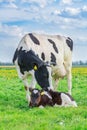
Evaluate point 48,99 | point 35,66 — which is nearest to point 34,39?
point 35,66

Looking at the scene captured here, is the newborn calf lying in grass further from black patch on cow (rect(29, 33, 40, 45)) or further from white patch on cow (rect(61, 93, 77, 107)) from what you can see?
black patch on cow (rect(29, 33, 40, 45))

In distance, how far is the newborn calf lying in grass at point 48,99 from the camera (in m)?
14.1

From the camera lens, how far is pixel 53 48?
18.6 meters

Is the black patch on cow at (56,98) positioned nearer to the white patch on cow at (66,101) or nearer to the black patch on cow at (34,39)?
the white patch on cow at (66,101)

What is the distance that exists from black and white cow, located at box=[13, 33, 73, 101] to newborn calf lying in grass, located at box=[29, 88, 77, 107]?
56.2 inches

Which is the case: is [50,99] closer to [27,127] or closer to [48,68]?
[48,68]

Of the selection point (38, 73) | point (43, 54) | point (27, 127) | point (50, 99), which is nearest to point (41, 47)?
point (43, 54)

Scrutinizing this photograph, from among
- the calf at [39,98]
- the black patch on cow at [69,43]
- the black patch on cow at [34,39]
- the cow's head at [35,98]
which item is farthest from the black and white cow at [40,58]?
the cow's head at [35,98]

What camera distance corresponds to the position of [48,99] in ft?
47.8

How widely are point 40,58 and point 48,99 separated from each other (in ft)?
8.88

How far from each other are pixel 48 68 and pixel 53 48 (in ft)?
6.71

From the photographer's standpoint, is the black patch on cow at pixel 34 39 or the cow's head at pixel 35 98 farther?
the black patch on cow at pixel 34 39

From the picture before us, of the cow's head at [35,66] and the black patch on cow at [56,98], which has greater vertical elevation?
the cow's head at [35,66]

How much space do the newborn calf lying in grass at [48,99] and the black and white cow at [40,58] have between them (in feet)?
4.68
